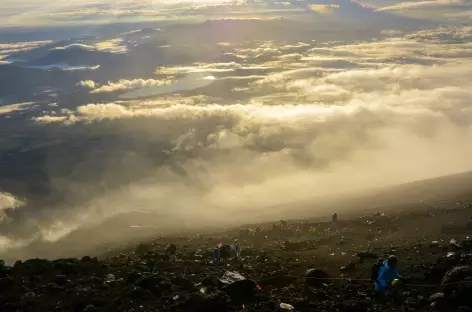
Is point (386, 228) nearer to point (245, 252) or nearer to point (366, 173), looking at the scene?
point (245, 252)

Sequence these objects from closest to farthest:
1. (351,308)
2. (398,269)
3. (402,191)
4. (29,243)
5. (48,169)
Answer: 1. (351,308)
2. (398,269)
3. (402,191)
4. (29,243)
5. (48,169)

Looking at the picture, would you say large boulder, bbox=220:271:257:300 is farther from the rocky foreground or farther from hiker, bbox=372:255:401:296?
hiker, bbox=372:255:401:296

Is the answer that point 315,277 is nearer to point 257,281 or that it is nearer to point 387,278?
point 257,281

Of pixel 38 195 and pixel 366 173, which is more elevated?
pixel 366 173

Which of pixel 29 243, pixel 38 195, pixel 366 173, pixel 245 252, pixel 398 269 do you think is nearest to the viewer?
pixel 398 269

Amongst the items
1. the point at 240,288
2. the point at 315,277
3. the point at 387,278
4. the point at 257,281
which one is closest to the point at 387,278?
the point at 387,278

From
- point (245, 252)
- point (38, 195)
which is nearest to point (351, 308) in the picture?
point (245, 252)

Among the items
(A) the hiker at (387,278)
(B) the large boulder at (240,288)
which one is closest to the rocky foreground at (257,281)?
(B) the large boulder at (240,288)
